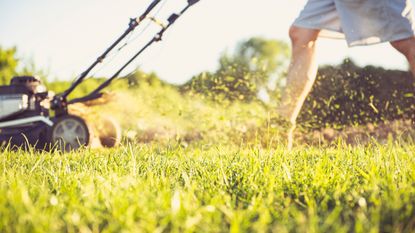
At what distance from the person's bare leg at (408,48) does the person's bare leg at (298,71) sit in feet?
1.72

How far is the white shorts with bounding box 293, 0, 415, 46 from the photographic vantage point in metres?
2.85

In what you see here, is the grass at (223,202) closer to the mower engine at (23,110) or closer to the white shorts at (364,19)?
the white shorts at (364,19)

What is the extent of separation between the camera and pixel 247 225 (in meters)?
1.07

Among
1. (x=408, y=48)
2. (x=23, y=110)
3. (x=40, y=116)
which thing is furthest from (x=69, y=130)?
(x=408, y=48)

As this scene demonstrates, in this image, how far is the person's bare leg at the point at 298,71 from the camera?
10.5 feet

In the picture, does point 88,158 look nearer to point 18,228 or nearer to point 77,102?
point 18,228

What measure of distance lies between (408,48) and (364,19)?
0.30m

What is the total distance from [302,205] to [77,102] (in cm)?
326

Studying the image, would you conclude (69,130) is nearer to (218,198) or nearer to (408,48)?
(408,48)

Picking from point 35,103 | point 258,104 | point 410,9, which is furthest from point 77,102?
point 410,9

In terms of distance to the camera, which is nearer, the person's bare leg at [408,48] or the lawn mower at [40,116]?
the person's bare leg at [408,48]

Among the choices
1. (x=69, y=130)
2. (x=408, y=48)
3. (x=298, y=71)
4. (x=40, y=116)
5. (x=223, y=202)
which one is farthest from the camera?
(x=40, y=116)

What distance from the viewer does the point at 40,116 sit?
4125 millimetres

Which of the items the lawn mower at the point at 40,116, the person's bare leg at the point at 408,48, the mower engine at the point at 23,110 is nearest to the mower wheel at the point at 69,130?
the lawn mower at the point at 40,116
